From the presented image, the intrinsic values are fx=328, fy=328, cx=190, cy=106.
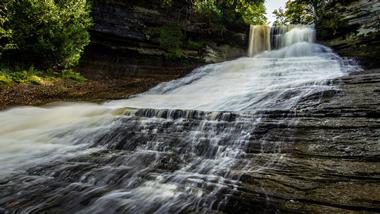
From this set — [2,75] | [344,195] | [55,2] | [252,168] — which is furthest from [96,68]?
[344,195]

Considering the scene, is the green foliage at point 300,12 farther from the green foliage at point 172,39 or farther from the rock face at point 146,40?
the green foliage at point 172,39

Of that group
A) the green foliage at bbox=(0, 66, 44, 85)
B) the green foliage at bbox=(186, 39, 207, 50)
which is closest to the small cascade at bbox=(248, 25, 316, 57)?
the green foliage at bbox=(186, 39, 207, 50)

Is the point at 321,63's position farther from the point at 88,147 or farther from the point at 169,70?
the point at 88,147

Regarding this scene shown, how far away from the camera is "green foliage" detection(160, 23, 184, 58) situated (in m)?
17.2

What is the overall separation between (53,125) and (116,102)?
2852 mm

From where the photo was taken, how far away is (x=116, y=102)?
32.3 ft

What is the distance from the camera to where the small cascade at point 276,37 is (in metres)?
17.8

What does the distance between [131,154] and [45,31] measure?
976 centimetres

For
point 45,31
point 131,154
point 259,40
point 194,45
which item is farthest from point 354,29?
point 131,154

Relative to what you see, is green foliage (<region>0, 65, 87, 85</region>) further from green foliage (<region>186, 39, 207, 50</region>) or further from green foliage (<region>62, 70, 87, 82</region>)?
green foliage (<region>186, 39, 207, 50</region>)

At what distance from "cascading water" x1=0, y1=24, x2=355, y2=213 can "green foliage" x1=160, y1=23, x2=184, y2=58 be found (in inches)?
342

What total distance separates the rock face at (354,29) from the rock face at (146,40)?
5.02 metres

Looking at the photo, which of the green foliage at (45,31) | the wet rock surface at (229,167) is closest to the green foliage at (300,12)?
the green foliage at (45,31)

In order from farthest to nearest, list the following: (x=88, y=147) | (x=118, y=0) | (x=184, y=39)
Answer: (x=184, y=39) < (x=118, y=0) < (x=88, y=147)
